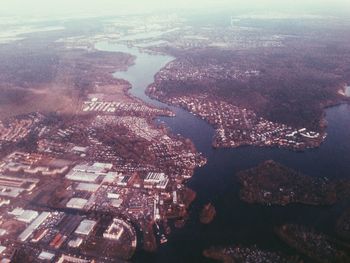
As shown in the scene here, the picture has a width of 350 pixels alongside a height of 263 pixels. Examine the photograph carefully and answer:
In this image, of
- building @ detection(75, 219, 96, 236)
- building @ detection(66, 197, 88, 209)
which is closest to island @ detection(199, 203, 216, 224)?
building @ detection(75, 219, 96, 236)

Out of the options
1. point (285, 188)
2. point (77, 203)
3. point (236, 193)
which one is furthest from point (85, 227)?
point (285, 188)

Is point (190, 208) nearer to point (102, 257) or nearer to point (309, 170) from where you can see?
point (102, 257)

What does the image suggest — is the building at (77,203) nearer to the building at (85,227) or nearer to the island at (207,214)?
the building at (85,227)

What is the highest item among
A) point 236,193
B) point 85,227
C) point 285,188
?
point 85,227

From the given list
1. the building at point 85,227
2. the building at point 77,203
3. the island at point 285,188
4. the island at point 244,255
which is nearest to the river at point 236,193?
the island at point 244,255

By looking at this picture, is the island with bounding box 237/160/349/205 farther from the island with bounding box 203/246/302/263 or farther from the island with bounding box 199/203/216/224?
the island with bounding box 203/246/302/263

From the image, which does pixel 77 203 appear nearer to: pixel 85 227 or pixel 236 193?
pixel 85 227

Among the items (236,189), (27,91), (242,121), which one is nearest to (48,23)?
(27,91)

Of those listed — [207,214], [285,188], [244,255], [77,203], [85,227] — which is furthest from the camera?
[285,188]
